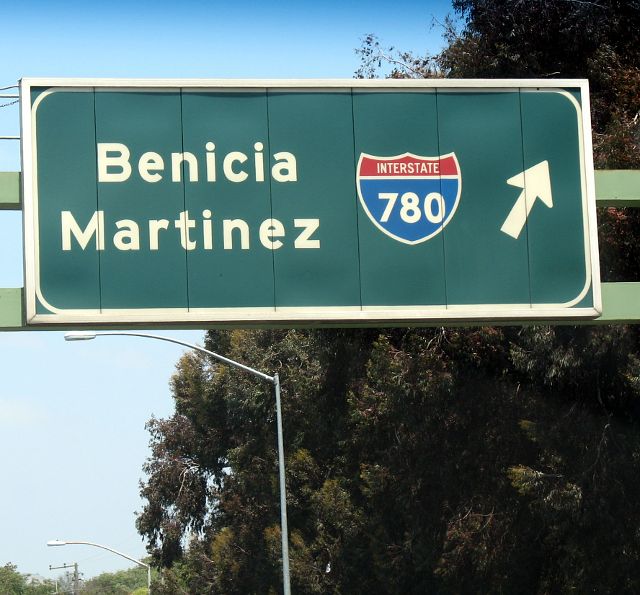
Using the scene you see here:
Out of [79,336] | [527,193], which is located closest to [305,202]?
[527,193]

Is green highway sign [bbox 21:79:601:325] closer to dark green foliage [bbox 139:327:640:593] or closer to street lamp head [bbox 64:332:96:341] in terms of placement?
dark green foliage [bbox 139:327:640:593]

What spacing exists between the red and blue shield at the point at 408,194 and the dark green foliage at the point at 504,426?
43.4 feet

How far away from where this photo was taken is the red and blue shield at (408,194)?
11.9 meters

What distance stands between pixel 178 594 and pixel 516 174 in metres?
59.4

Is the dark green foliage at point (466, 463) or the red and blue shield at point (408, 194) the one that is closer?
the red and blue shield at point (408, 194)

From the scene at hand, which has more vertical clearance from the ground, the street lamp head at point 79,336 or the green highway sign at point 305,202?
the green highway sign at point 305,202

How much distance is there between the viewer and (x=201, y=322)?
11.5 m

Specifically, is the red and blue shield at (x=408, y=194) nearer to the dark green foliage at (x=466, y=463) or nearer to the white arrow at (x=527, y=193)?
the white arrow at (x=527, y=193)

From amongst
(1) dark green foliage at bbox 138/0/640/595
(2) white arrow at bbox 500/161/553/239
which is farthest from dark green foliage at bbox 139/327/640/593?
(2) white arrow at bbox 500/161/553/239

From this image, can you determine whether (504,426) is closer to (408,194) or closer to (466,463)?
(466,463)

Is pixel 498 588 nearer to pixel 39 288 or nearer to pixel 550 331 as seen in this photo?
pixel 550 331

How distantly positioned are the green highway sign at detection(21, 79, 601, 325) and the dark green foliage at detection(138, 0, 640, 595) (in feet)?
42.4

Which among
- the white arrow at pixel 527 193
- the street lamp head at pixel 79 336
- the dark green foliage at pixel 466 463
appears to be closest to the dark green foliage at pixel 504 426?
the dark green foliage at pixel 466 463

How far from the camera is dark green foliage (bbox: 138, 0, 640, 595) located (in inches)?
1091
